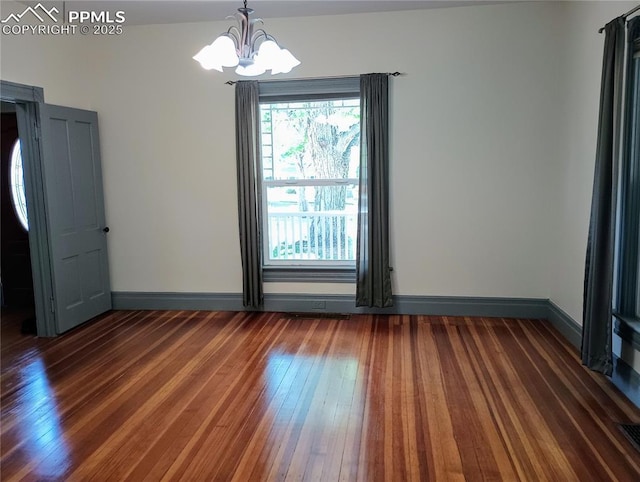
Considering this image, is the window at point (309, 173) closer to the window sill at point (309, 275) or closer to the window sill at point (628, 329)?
the window sill at point (309, 275)

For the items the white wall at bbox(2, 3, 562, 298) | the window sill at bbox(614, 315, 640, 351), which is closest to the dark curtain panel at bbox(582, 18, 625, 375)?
the window sill at bbox(614, 315, 640, 351)

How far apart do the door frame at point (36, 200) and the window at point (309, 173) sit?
203 centimetres

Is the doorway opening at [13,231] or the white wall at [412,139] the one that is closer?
the white wall at [412,139]

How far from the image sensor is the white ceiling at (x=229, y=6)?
4098mm

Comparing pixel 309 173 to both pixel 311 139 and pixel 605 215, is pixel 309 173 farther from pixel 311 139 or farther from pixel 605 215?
pixel 605 215

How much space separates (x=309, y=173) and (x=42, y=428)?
313 centimetres

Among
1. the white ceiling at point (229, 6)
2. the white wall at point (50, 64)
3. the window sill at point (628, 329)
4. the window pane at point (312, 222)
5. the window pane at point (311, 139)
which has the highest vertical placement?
the white ceiling at point (229, 6)

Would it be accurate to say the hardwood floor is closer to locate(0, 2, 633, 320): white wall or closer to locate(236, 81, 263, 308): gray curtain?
locate(236, 81, 263, 308): gray curtain

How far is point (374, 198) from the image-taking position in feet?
14.7

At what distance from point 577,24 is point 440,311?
2841 millimetres

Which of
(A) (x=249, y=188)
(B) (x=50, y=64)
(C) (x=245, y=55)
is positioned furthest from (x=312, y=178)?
(B) (x=50, y=64)

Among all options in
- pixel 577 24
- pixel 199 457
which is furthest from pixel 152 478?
pixel 577 24

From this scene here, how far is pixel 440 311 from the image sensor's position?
15.3ft

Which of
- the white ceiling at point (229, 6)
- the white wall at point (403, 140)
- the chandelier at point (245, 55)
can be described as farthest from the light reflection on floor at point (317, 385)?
the white ceiling at point (229, 6)
